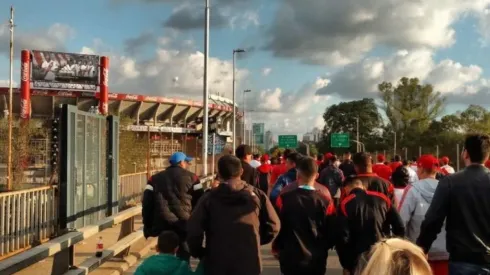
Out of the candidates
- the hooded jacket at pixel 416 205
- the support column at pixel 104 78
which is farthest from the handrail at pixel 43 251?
the support column at pixel 104 78

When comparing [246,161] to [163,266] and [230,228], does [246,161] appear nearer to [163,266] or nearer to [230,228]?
[230,228]

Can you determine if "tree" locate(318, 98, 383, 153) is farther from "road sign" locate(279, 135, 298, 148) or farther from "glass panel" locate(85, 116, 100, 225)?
"glass panel" locate(85, 116, 100, 225)

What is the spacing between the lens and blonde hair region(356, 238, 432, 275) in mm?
1981

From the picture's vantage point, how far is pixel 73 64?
61969 millimetres

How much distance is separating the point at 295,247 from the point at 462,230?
1444 millimetres

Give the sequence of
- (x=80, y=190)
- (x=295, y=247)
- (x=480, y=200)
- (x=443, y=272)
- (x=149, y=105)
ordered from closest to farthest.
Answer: (x=480, y=200)
(x=295, y=247)
(x=443, y=272)
(x=80, y=190)
(x=149, y=105)

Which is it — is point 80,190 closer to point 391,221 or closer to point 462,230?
point 391,221

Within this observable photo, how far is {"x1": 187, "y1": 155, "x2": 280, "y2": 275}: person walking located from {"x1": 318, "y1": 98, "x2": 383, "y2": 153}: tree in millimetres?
113694

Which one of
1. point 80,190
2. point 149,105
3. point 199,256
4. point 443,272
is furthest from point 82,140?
point 149,105

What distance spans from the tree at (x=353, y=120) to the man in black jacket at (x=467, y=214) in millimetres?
113748

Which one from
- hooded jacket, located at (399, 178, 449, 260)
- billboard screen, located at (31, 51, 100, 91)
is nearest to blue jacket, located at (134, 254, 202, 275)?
hooded jacket, located at (399, 178, 449, 260)

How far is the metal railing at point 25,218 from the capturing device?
10000mm

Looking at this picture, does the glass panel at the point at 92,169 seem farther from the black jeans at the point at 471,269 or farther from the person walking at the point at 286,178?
the black jeans at the point at 471,269

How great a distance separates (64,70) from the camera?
6262 cm
